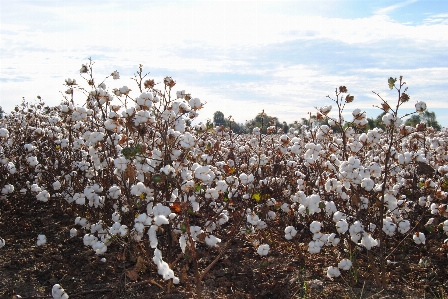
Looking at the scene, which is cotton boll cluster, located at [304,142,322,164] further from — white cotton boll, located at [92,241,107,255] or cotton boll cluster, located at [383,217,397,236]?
white cotton boll, located at [92,241,107,255]

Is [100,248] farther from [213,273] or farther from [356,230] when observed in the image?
[356,230]

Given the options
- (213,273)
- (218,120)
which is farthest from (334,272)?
(218,120)

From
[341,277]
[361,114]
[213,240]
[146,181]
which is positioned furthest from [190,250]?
[361,114]

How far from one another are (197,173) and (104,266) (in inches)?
80.4

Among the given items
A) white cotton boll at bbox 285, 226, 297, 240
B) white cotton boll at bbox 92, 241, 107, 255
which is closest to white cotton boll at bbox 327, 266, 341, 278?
white cotton boll at bbox 285, 226, 297, 240

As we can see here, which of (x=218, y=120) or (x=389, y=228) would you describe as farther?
(x=218, y=120)

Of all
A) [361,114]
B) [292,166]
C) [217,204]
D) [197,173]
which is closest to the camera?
[197,173]

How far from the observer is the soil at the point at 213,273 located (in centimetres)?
395

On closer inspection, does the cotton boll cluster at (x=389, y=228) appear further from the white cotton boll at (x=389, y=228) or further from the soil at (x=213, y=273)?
the soil at (x=213, y=273)

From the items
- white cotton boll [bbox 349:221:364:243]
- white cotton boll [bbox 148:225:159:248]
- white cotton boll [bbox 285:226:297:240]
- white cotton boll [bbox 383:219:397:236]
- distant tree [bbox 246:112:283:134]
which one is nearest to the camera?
white cotton boll [bbox 148:225:159:248]

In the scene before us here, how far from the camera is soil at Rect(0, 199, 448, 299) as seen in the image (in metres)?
3.95

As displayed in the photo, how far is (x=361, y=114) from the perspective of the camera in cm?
374

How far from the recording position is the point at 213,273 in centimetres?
449

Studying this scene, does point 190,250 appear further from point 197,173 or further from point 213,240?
point 197,173
